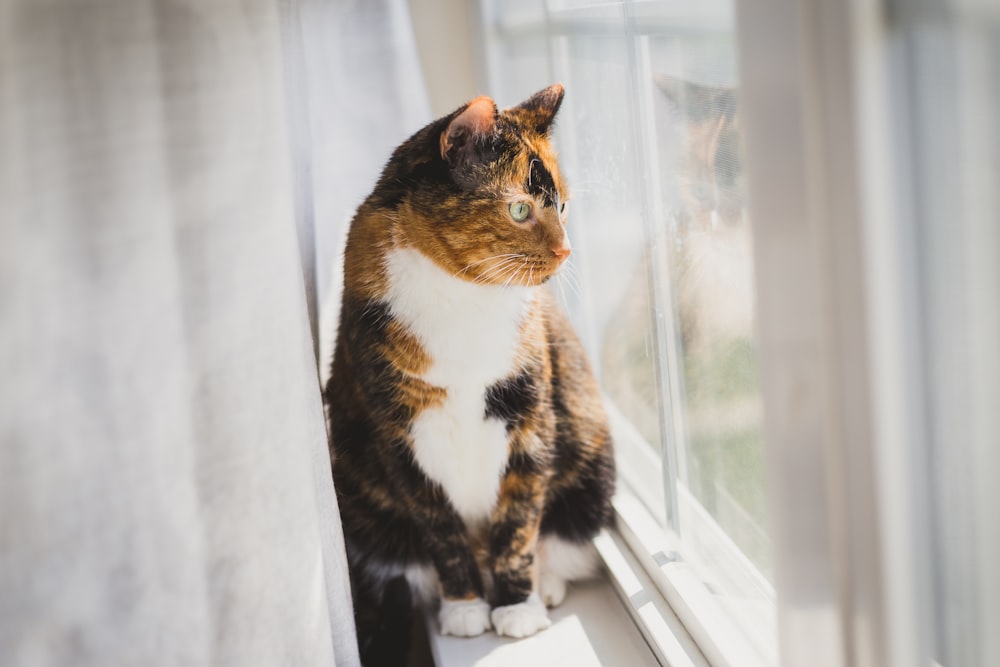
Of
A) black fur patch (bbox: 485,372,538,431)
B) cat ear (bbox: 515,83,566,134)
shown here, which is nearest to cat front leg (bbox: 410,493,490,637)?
black fur patch (bbox: 485,372,538,431)

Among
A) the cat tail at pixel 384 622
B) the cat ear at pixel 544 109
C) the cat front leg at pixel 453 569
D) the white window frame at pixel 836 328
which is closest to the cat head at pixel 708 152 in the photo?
the cat ear at pixel 544 109

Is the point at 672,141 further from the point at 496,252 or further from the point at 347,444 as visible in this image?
the point at 347,444

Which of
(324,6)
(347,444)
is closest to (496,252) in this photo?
(347,444)

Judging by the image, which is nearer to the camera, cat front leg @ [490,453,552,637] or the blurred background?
the blurred background

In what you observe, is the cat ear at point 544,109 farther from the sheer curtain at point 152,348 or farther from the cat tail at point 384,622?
the cat tail at point 384,622

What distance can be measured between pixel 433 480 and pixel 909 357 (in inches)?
27.0

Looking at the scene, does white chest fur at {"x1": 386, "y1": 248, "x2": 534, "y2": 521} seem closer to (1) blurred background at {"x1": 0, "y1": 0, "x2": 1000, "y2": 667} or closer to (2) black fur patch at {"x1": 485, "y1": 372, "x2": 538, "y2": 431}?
(2) black fur patch at {"x1": 485, "y1": 372, "x2": 538, "y2": 431}

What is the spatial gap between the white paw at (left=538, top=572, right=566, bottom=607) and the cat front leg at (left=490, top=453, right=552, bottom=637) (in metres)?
0.06

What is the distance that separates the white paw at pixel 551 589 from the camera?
1.25 m

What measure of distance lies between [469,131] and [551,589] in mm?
694

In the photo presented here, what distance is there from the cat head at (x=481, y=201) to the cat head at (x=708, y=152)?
0.16 meters

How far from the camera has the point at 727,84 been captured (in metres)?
0.87

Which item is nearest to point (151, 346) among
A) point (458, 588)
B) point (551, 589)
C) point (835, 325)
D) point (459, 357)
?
point (459, 357)

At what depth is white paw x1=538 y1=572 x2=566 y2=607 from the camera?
4.10 feet
